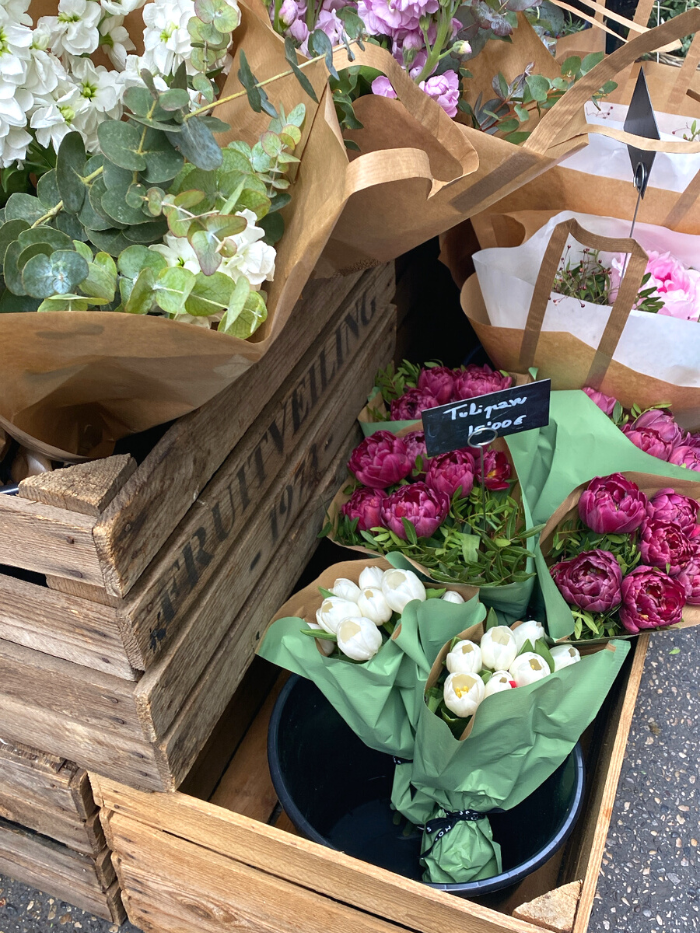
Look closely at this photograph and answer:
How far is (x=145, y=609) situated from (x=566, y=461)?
58cm

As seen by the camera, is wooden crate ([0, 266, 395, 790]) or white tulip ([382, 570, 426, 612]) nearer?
wooden crate ([0, 266, 395, 790])

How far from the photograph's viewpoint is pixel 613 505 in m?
0.94

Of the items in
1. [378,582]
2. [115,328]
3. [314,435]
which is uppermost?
[115,328]

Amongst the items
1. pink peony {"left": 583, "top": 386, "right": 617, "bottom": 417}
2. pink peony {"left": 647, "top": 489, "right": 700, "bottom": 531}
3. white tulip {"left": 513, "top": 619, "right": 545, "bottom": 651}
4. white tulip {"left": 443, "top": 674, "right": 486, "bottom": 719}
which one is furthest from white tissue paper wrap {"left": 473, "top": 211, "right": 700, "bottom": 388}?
white tulip {"left": 443, "top": 674, "right": 486, "bottom": 719}

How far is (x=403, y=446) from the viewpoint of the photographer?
3.44 ft

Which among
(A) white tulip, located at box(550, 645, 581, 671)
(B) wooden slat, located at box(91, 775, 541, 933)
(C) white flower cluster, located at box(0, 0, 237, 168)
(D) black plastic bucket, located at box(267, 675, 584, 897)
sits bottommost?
(D) black plastic bucket, located at box(267, 675, 584, 897)

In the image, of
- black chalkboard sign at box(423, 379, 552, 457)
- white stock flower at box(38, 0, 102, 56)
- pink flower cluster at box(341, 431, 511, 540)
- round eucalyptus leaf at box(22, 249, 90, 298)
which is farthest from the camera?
pink flower cluster at box(341, 431, 511, 540)

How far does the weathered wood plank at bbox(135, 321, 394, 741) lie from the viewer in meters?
0.75

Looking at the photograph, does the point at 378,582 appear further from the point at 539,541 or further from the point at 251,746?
the point at 251,746

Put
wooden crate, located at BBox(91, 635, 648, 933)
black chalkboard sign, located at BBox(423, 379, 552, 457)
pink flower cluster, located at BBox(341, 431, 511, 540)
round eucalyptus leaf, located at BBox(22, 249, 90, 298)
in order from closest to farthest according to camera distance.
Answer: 1. round eucalyptus leaf, located at BBox(22, 249, 90, 298)
2. wooden crate, located at BBox(91, 635, 648, 933)
3. black chalkboard sign, located at BBox(423, 379, 552, 457)
4. pink flower cluster, located at BBox(341, 431, 511, 540)

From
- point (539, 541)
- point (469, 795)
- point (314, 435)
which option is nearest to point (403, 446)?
point (314, 435)

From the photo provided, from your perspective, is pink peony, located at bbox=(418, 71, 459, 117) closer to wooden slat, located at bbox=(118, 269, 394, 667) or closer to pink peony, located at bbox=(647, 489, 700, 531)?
wooden slat, located at bbox=(118, 269, 394, 667)

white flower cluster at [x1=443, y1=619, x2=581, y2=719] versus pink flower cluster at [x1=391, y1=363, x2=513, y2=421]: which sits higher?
pink flower cluster at [x1=391, y1=363, x2=513, y2=421]

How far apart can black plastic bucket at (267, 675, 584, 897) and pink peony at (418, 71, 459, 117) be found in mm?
680
